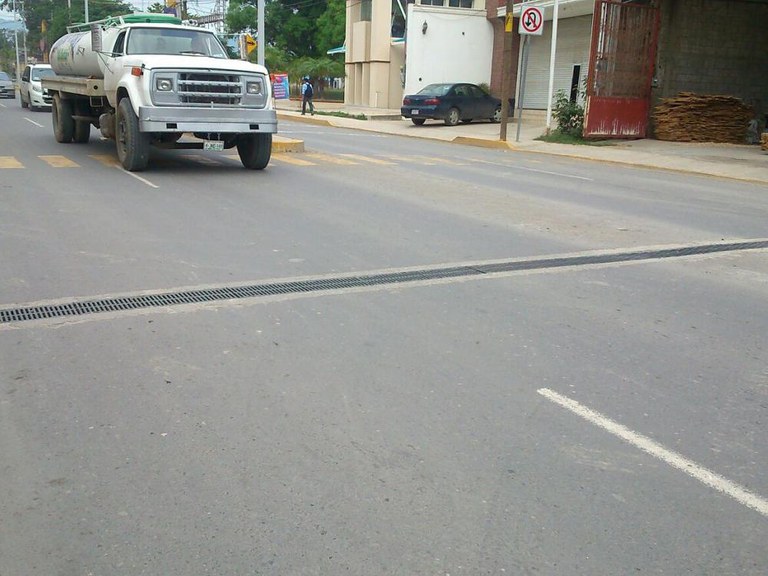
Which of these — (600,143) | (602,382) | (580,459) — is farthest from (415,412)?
(600,143)

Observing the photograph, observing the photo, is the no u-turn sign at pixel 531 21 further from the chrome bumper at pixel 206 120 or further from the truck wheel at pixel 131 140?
the truck wheel at pixel 131 140

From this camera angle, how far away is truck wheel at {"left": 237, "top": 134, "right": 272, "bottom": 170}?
45.7 feet

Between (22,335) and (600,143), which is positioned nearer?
(22,335)

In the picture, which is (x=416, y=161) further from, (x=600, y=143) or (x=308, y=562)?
(x=308, y=562)

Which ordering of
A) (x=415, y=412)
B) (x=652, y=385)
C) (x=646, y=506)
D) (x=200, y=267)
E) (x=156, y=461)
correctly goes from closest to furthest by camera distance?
(x=646, y=506)
(x=156, y=461)
(x=415, y=412)
(x=652, y=385)
(x=200, y=267)

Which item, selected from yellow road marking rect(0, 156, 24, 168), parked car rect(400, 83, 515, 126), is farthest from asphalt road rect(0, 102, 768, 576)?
parked car rect(400, 83, 515, 126)

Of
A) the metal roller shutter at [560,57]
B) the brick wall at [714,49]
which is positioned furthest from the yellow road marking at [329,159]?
the metal roller shutter at [560,57]

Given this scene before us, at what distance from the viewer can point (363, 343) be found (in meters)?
5.30

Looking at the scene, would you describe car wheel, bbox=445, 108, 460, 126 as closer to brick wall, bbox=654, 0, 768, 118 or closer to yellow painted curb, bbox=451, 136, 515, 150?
yellow painted curb, bbox=451, 136, 515, 150

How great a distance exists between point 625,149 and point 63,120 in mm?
14817

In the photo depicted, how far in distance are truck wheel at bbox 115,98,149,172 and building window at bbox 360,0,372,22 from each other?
118ft

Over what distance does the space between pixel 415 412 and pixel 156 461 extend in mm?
1355

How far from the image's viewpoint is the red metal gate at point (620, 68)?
2353 cm

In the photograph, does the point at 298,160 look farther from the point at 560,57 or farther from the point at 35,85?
the point at 35,85
